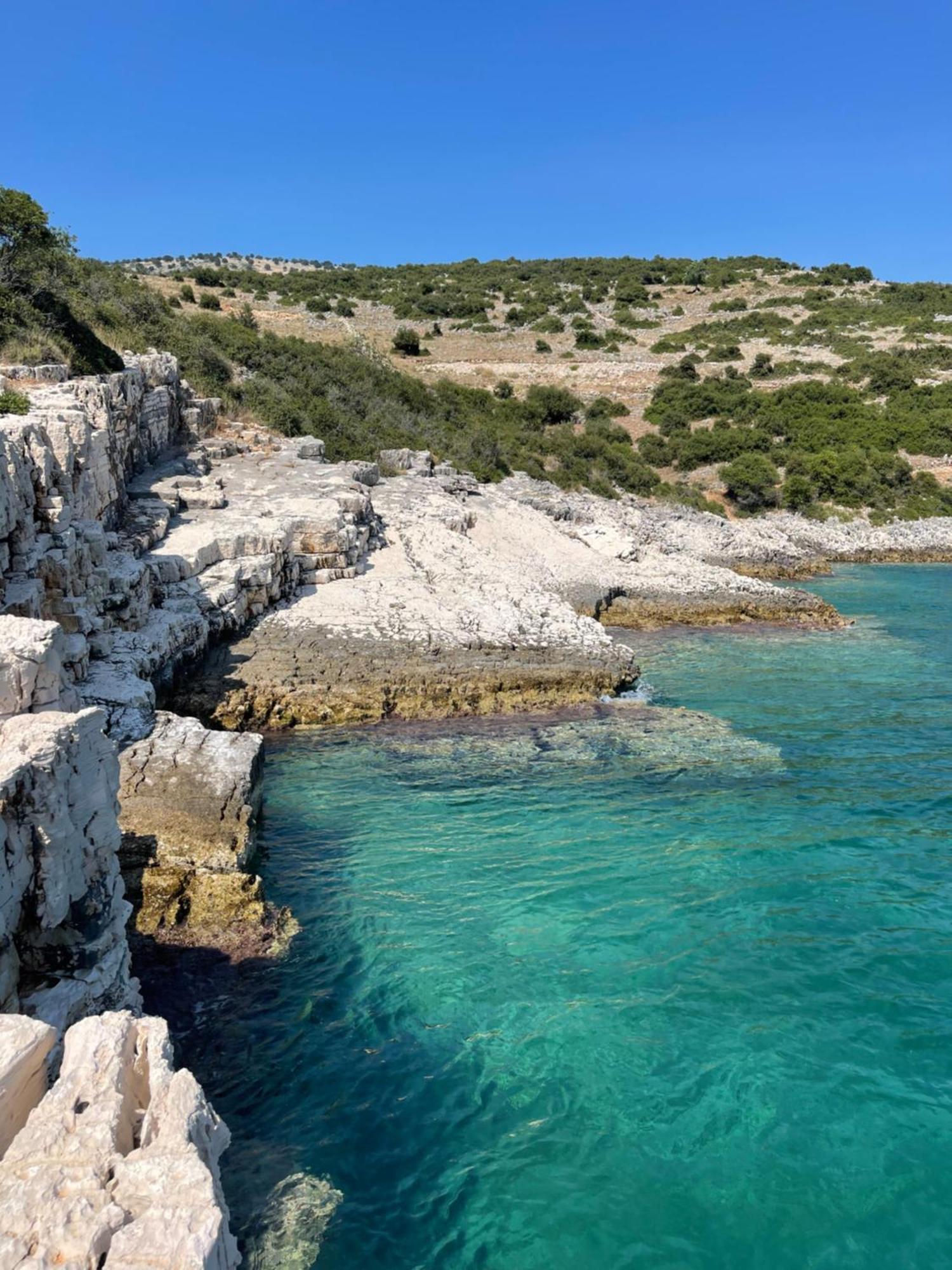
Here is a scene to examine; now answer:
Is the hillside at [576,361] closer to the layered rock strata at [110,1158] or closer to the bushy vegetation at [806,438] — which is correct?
the bushy vegetation at [806,438]

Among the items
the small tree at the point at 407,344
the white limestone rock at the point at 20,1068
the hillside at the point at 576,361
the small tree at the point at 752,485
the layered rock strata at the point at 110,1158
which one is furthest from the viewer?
the small tree at the point at 407,344

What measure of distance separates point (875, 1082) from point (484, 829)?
4.90 metres

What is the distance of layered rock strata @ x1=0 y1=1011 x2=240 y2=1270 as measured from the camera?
2.72 m

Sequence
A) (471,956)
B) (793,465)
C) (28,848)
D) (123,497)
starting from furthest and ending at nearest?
(793,465)
(123,497)
(471,956)
(28,848)

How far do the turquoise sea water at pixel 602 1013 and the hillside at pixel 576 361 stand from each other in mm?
14860

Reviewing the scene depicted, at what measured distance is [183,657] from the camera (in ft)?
42.8

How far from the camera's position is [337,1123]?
561cm

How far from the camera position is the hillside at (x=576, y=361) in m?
29.4

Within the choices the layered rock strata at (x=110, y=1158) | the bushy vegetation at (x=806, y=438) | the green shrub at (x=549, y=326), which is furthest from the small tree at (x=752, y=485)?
the layered rock strata at (x=110, y=1158)

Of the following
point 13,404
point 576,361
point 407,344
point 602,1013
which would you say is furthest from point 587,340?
point 602,1013

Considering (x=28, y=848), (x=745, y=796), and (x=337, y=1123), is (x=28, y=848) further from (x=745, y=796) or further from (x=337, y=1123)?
(x=745, y=796)

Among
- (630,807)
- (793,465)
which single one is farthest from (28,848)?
(793,465)

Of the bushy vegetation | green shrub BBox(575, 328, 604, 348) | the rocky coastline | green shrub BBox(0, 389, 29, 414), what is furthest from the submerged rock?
green shrub BBox(575, 328, 604, 348)

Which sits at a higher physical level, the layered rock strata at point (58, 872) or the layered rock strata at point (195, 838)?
the layered rock strata at point (58, 872)
